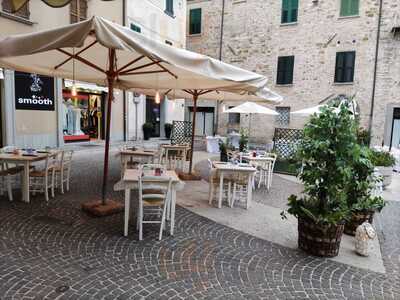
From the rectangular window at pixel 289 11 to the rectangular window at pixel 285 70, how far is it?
2181 millimetres

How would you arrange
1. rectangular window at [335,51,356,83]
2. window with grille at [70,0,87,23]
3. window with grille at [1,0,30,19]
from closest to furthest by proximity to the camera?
window with grille at [1,0,30,19]
window with grille at [70,0,87,23]
rectangular window at [335,51,356,83]

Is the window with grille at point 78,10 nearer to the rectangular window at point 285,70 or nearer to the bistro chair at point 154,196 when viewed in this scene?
the bistro chair at point 154,196

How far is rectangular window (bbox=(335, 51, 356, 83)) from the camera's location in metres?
16.8

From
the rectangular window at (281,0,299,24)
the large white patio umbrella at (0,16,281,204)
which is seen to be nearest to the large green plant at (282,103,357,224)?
the large white patio umbrella at (0,16,281,204)

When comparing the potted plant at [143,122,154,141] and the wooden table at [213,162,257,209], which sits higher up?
the potted plant at [143,122,154,141]

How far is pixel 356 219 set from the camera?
170 inches

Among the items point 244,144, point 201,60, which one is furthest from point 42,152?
point 244,144

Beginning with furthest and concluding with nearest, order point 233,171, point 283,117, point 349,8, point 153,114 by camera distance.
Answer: point 283,117 → point 153,114 → point 349,8 → point 233,171

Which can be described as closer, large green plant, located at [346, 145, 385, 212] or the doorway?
large green plant, located at [346, 145, 385, 212]

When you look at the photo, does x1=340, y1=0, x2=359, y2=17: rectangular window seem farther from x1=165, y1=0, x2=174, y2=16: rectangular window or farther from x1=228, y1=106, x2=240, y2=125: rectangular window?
x1=165, y1=0, x2=174, y2=16: rectangular window

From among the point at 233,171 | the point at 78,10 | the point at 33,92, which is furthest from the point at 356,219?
the point at 78,10

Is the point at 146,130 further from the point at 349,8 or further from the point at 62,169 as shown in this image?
the point at 349,8

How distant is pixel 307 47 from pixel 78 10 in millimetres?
12476

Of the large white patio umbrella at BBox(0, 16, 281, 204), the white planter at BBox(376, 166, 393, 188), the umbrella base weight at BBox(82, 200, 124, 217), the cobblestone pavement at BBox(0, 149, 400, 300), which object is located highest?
the large white patio umbrella at BBox(0, 16, 281, 204)
